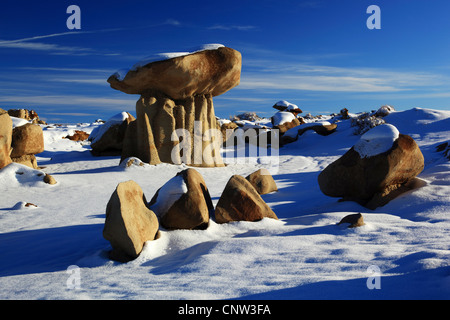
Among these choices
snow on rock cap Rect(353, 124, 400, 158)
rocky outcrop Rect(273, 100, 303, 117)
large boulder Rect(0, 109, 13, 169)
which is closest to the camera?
snow on rock cap Rect(353, 124, 400, 158)

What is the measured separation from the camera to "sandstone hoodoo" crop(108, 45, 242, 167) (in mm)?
12211

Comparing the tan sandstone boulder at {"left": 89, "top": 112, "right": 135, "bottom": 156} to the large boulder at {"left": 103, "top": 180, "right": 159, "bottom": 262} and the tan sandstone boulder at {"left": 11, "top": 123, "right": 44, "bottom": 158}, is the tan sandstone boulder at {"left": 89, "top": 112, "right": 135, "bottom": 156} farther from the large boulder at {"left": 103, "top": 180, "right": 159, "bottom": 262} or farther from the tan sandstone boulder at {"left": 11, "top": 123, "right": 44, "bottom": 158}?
the large boulder at {"left": 103, "top": 180, "right": 159, "bottom": 262}

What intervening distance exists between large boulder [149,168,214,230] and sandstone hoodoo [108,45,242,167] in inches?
277

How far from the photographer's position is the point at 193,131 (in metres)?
13.5

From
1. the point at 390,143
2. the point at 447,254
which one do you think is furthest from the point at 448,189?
the point at 447,254

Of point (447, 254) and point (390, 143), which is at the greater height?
point (390, 143)

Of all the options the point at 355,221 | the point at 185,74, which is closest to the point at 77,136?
the point at 185,74

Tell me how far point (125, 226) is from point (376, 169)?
15.4 feet

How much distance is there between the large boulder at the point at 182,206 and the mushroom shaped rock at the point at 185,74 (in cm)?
728

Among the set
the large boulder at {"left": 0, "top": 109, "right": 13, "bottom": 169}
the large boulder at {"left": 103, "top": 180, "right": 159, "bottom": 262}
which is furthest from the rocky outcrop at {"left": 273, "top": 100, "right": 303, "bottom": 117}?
the large boulder at {"left": 103, "top": 180, "right": 159, "bottom": 262}

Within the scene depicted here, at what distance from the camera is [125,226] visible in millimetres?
4316

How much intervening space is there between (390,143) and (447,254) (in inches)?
151

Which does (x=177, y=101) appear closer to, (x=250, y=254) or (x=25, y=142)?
(x=25, y=142)
